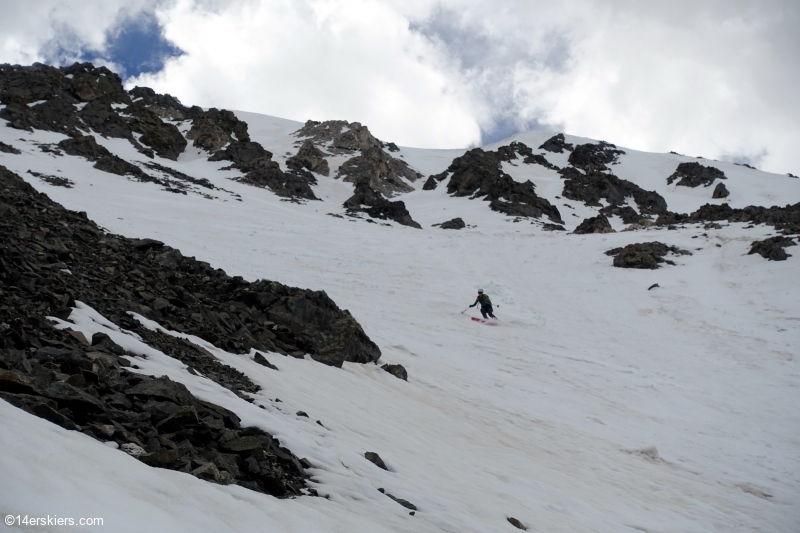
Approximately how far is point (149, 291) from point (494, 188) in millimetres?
54199

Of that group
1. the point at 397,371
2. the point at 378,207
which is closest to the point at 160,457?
the point at 397,371

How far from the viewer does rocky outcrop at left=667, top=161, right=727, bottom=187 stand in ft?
249

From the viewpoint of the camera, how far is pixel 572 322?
19719mm

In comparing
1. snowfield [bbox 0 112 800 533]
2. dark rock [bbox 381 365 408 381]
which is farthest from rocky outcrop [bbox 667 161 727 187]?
dark rock [bbox 381 365 408 381]

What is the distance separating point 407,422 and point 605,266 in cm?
2239

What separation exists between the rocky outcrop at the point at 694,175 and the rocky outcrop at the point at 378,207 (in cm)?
4774

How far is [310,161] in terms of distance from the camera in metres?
68.2

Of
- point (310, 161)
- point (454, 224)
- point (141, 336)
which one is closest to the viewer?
point (141, 336)

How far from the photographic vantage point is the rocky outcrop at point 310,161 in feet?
216

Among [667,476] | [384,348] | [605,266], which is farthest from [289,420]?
[605,266]

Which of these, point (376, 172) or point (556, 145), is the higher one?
point (556, 145)

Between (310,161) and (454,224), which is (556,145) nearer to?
(310,161)

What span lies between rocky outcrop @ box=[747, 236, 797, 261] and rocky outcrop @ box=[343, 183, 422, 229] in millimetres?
25178

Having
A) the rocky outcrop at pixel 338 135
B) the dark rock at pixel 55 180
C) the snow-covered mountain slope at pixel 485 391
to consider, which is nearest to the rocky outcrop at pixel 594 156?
the rocky outcrop at pixel 338 135
